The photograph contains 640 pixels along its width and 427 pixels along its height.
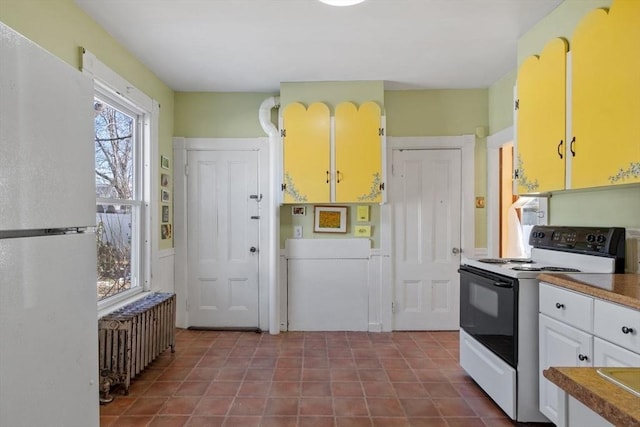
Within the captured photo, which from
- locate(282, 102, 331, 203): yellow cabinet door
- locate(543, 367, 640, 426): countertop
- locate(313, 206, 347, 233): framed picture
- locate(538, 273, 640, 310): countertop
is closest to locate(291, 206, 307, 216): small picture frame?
locate(313, 206, 347, 233): framed picture

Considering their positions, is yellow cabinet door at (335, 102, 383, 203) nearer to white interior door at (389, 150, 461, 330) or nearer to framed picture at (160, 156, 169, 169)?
white interior door at (389, 150, 461, 330)

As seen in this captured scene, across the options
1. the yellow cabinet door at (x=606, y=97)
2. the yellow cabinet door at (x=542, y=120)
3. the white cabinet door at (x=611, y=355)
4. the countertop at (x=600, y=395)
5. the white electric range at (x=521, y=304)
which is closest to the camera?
the countertop at (x=600, y=395)

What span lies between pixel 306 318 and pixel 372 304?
690 mm

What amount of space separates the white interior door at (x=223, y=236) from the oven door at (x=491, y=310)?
2128 mm

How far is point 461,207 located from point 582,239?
67.1 inches

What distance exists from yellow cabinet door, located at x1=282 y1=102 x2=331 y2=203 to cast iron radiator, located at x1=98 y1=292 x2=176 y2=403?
1.58 metres

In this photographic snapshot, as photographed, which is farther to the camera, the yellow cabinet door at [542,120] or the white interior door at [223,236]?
the white interior door at [223,236]

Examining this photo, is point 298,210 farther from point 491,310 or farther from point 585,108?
point 585,108

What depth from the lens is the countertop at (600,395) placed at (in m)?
0.57

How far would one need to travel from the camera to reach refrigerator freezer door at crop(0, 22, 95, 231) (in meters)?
0.83

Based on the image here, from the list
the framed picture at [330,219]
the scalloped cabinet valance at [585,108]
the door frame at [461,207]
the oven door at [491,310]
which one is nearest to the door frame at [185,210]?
the framed picture at [330,219]

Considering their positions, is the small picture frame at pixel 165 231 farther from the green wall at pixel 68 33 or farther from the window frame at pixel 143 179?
the green wall at pixel 68 33

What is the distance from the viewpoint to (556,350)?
182 centimetres

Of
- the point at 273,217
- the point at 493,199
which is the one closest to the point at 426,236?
the point at 493,199
